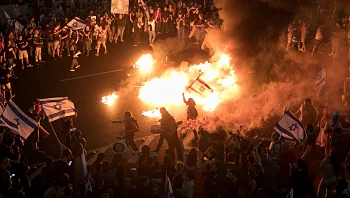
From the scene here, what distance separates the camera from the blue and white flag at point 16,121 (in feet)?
37.7

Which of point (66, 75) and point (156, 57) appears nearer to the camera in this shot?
point (66, 75)

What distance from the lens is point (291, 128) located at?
Answer: 11391 mm

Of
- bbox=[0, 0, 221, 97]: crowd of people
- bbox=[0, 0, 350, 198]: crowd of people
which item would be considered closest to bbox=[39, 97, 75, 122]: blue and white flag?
bbox=[0, 0, 350, 198]: crowd of people

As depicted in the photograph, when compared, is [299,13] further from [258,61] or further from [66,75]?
[66,75]

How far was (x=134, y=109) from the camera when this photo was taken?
1756 centimetres

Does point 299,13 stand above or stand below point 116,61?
above

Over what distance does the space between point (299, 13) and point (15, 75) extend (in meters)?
15.7

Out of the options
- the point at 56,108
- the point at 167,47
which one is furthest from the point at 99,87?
the point at 56,108

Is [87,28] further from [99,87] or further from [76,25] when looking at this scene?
[99,87]

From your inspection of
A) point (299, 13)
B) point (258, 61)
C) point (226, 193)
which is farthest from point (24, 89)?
point (299, 13)

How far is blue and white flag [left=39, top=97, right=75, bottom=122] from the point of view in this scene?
12.4 meters

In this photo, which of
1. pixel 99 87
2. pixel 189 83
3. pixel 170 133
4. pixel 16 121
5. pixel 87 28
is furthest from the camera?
pixel 87 28

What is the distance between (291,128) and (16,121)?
6.43 m

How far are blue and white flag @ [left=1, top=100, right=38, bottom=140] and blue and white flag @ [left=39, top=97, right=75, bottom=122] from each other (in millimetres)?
662
